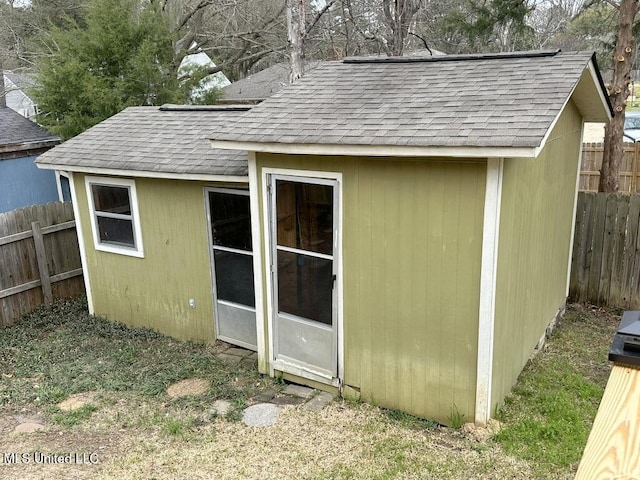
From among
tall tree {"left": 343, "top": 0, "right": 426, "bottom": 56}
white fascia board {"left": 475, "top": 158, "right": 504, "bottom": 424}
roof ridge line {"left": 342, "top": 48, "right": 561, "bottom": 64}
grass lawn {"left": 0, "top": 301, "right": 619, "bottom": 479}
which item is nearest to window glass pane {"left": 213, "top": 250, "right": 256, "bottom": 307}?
grass lawn {"left": 0, "top": 301, "right": 619, "bottom": 479}

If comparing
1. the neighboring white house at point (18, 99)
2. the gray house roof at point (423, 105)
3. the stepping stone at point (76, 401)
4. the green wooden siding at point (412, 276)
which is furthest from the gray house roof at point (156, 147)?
the neighboring white house at point (18, 99)

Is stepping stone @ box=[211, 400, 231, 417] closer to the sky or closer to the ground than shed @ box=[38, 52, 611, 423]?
closer to the ground

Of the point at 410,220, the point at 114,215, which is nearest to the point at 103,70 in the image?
the point at 114,215

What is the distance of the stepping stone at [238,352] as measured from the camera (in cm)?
697

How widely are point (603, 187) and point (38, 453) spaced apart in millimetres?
9277

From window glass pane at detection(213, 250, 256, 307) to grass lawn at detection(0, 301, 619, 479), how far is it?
0.80 m

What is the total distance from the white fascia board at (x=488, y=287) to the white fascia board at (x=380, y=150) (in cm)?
26

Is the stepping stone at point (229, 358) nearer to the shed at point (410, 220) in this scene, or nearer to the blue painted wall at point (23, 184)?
the shed at point (410, 220)

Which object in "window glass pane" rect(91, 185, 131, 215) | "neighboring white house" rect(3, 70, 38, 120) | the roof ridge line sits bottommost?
"window glass pane" rect(91, 185, 131, 215)

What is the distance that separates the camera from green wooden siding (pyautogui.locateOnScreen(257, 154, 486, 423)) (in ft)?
15.3

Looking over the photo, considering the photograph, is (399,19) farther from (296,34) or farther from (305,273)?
(305,273)

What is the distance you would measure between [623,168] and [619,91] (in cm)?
620

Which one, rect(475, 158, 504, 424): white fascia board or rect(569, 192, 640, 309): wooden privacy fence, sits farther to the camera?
rect(569, 192, 640, 309): wooden privacy fence

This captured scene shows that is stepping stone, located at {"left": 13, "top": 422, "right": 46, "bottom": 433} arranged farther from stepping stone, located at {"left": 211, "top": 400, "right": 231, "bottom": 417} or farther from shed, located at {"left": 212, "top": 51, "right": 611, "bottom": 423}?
shed, located at {"left": 212, "top": 51, "right": 611, "bottom": 423}
